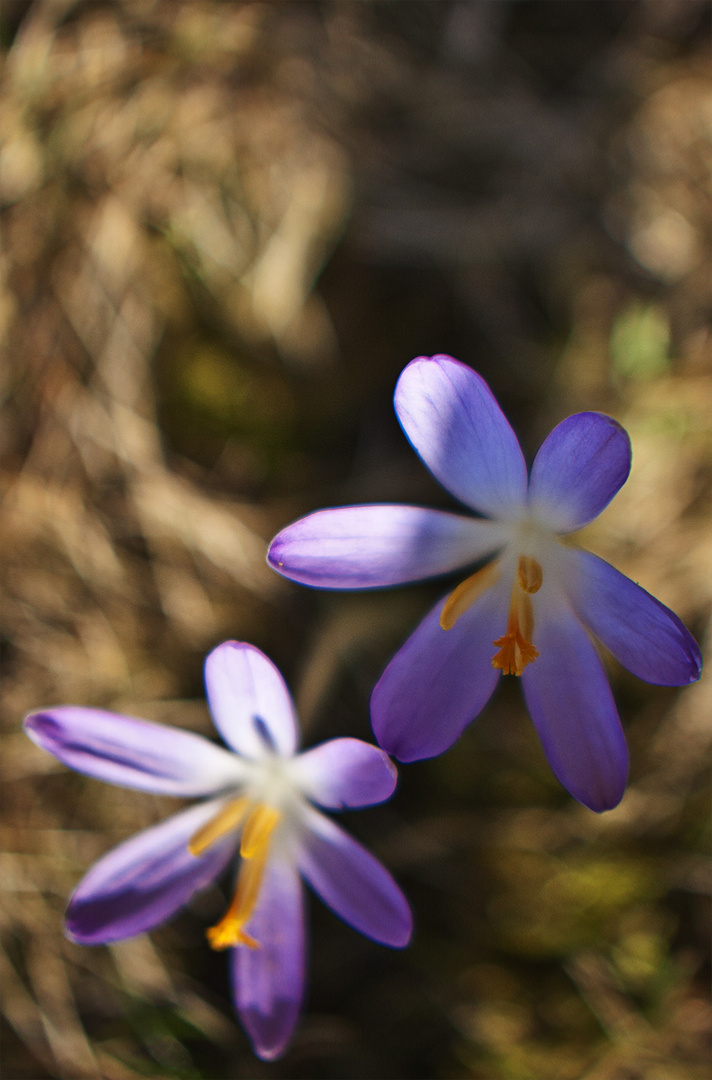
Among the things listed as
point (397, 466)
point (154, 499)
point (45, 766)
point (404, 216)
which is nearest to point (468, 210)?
point (404, 216)

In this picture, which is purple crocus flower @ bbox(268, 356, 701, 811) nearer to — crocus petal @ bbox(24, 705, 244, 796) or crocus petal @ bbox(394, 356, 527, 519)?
crocus petal @ bbox(394, 356, 527, 519)

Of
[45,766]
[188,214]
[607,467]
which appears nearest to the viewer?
[607,467]

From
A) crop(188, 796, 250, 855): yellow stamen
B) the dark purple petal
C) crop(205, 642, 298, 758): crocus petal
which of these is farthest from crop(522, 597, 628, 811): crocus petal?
crop(188, 796, 250, 855): yellow stamen

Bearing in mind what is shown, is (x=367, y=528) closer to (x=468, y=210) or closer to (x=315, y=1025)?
(x=315, y=1025)

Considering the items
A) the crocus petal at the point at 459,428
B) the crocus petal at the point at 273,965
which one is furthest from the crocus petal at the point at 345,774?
the crocus petal at the point at 459,428

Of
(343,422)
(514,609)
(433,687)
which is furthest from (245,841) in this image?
(343,422)

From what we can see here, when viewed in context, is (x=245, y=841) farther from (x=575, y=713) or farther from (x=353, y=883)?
(x=575, y=713)

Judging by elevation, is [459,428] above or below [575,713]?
above
